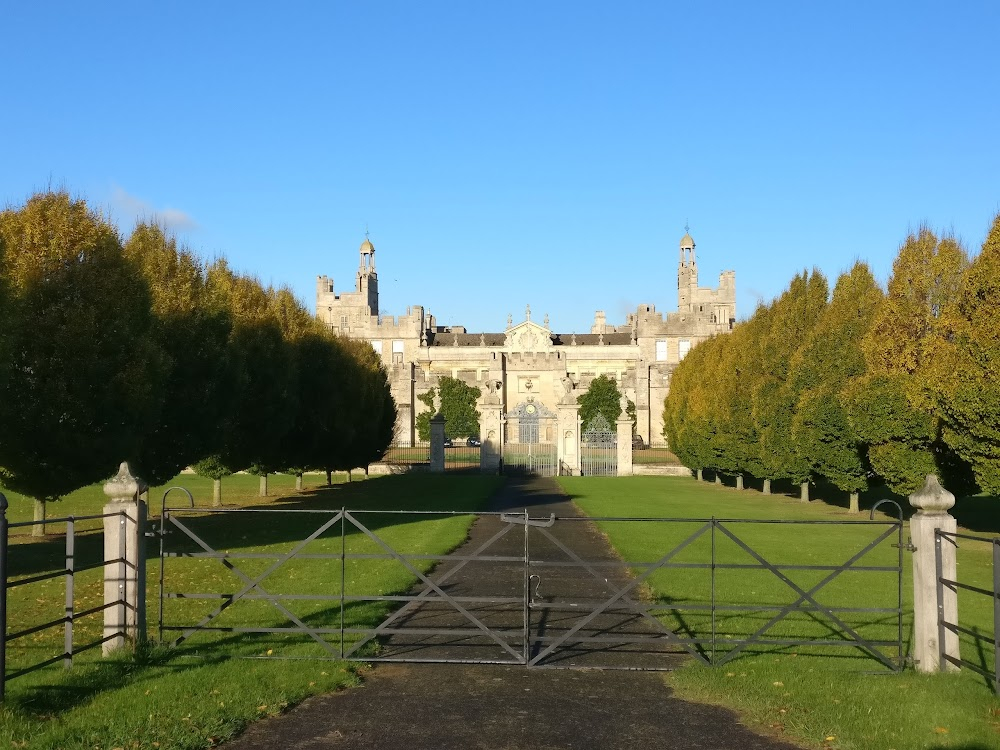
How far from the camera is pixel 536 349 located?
11512 cm

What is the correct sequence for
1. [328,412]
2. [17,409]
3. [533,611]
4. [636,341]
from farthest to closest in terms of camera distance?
[636,341], [328,412], [17,409], [533,611]

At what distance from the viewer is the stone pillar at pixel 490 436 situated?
168ft

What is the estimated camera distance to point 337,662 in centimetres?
961

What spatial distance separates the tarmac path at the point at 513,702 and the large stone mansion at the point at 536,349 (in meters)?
87.3

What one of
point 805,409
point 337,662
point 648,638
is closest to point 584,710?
point 648,638

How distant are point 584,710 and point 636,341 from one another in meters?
107

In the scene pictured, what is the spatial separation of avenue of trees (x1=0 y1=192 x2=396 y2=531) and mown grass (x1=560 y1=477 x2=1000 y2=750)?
10838 millimetres

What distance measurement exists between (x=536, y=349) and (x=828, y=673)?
348 ft

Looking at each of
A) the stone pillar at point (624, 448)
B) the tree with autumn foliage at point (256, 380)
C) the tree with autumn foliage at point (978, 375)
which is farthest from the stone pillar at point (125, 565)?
the stone pillar at point (624, 448)

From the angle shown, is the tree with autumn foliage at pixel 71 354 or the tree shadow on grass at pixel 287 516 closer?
the tree shadow on grass at pixel 287 516

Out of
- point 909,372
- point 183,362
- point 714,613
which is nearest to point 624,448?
point 909,372

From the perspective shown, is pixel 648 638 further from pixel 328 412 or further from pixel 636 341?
pixel 636 341

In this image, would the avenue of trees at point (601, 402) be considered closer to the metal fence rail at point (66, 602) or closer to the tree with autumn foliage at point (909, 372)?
the tree with autumn foliage at point (909, 372)

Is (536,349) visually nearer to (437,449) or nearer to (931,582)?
(437,449)
